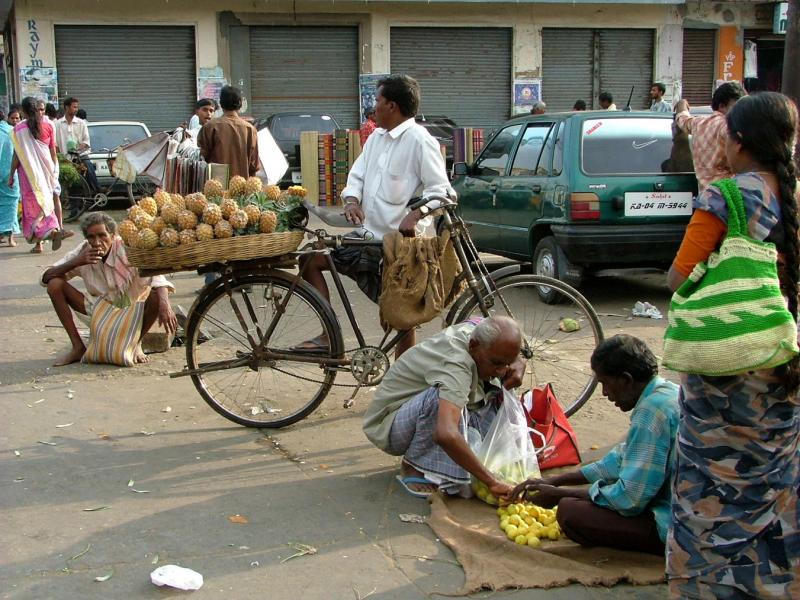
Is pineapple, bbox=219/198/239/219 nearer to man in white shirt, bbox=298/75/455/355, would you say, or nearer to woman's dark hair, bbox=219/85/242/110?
man in white shirt, bbox=298/75/455/355

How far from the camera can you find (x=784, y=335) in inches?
104

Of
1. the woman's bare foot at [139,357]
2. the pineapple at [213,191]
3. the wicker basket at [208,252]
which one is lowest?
the woman's bare foot at [139,357]

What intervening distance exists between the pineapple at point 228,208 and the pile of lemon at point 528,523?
204 centimetres

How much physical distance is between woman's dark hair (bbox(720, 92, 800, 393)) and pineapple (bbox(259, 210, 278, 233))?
2726mm

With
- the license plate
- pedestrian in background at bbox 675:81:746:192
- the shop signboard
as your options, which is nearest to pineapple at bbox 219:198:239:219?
pedestrian in background at bbox 675:81:746:192

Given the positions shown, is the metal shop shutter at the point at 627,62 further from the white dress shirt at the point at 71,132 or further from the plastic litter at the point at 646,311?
the plastic litter at the point at 646,311

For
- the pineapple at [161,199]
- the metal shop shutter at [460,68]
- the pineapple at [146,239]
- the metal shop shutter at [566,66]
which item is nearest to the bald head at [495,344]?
the pineapple at [146,239]

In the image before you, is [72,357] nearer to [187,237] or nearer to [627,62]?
[187,237]

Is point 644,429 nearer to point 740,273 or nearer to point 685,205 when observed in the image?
point 740,273

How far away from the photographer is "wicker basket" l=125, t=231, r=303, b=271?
188 inches

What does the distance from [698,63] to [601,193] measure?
63.5 feet

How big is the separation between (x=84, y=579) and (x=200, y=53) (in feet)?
68.0

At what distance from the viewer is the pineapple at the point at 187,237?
477 centimetres

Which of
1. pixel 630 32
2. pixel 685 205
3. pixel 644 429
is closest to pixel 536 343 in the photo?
pixel 644 429
